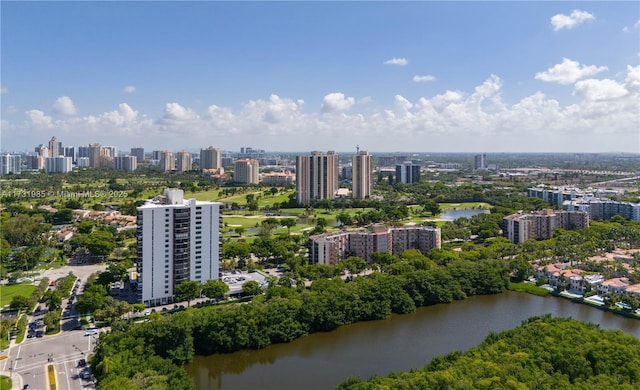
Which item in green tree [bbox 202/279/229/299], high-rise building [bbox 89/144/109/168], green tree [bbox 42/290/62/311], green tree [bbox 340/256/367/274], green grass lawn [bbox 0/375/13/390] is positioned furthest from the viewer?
high-rise building [bbox 89/144/109/168]

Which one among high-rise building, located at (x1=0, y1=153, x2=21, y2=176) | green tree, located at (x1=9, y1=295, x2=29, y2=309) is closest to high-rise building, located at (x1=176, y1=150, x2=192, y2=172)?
high-rise building, located at (x1=0, y1=153, x2=21, y2=176)

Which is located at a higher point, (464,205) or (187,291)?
(464,205)

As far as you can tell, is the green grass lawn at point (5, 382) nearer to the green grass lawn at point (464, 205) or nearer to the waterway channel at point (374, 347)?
the waterway channel at point (374, 347)

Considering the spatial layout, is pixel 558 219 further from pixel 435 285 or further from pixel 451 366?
pixel 451 366

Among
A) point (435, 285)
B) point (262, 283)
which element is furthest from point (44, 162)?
point (435, 285)

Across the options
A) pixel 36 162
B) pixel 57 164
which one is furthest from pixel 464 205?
pixel 36 162

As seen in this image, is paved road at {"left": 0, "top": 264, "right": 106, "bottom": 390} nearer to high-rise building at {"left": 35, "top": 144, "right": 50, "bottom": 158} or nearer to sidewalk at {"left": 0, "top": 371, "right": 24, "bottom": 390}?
sidewalk at {"left": 0, "top": 371, "right": 24, "bottom": 390}

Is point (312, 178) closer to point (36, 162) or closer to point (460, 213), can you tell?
point (460, 213)
